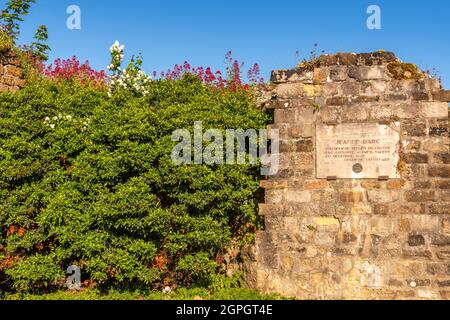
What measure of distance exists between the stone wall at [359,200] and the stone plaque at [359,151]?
0.07 m

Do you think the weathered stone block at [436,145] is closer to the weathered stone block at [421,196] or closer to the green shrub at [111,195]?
the weathered stone block at [421,196]

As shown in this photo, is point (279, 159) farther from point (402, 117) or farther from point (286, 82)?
point (402, 117)

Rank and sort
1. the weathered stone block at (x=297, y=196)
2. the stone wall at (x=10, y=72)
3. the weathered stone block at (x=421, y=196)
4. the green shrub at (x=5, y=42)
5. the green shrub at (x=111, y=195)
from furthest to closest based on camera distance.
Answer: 1. the green shrub at (x=5, y=42)
2. the stone wall at (x=10, y=72)
3. the weathered stone block at (x=297, y=196)
4. the weathered stone block at (x=421, y=196)
5. the green shrub at (x=111, y=195)

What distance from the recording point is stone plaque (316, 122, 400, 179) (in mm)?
5809

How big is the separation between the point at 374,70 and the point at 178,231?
140 inches

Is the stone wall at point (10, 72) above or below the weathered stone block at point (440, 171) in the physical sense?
above

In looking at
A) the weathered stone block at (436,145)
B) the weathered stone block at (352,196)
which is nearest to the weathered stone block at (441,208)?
the weathered stone block at (436,145)

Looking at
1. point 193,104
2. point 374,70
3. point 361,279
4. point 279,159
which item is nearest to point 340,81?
point 374,70

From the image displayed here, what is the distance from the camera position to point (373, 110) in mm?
5898

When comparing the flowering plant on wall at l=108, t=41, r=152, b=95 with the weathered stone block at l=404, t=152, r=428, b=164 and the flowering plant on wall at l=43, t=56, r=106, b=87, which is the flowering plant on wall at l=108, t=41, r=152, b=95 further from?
the weathered stone block at l=404, t=152, r=428, b=164

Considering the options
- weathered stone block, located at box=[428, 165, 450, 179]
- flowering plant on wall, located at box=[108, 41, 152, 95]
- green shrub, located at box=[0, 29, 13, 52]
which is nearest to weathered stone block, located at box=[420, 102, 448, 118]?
weathered stone block, located at box=[428, 165, 450, 179]

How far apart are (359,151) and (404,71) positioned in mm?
1300

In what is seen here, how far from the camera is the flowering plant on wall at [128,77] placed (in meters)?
6.87

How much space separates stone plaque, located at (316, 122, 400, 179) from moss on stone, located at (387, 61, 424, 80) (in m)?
0.67
